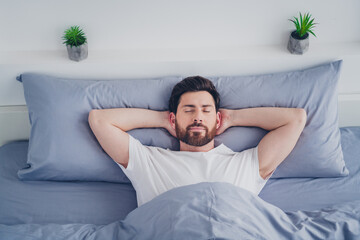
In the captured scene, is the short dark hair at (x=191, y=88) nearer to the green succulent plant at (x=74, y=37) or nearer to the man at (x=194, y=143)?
the man at (x=194, y=143)

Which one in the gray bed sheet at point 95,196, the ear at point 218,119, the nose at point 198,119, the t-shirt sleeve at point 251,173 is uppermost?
the nose at point 198,119

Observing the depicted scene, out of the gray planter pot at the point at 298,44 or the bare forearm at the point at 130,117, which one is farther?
the gray planter pot at the point at 298,44

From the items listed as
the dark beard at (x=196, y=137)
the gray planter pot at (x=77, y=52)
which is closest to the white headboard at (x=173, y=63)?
the gray planter pot at (x=77, y=52)

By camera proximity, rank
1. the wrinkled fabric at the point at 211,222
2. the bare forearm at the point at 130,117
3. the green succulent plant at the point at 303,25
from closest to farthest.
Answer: the wrinkled fabric at the point at 211,222 → the bare forearm at the point at 130,117 → the green succulent plant at the point at 303,25

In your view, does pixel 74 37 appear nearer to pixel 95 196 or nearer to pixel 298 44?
pixel 95 196

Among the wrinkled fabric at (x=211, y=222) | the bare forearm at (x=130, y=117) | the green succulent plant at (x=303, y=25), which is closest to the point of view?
the wrinkled fabric at (x=211, y=222)

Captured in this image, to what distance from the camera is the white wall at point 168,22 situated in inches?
67.7

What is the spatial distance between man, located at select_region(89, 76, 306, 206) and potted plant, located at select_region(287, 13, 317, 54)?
0.37m

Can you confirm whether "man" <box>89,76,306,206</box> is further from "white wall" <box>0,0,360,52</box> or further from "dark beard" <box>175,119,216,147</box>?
"white wall" <box>0,0,360,52</box>

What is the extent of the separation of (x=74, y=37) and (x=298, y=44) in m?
1.18

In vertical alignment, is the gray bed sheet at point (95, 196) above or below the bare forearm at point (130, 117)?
below

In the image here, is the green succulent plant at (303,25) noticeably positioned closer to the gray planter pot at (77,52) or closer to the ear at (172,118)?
the ear at (172,118)

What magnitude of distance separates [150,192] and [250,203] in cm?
45

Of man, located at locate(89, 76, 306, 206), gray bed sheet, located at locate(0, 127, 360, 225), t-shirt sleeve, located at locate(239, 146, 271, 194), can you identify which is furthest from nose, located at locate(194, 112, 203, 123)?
gray bed sheet, located at locate(0, 127, 360, 225)
